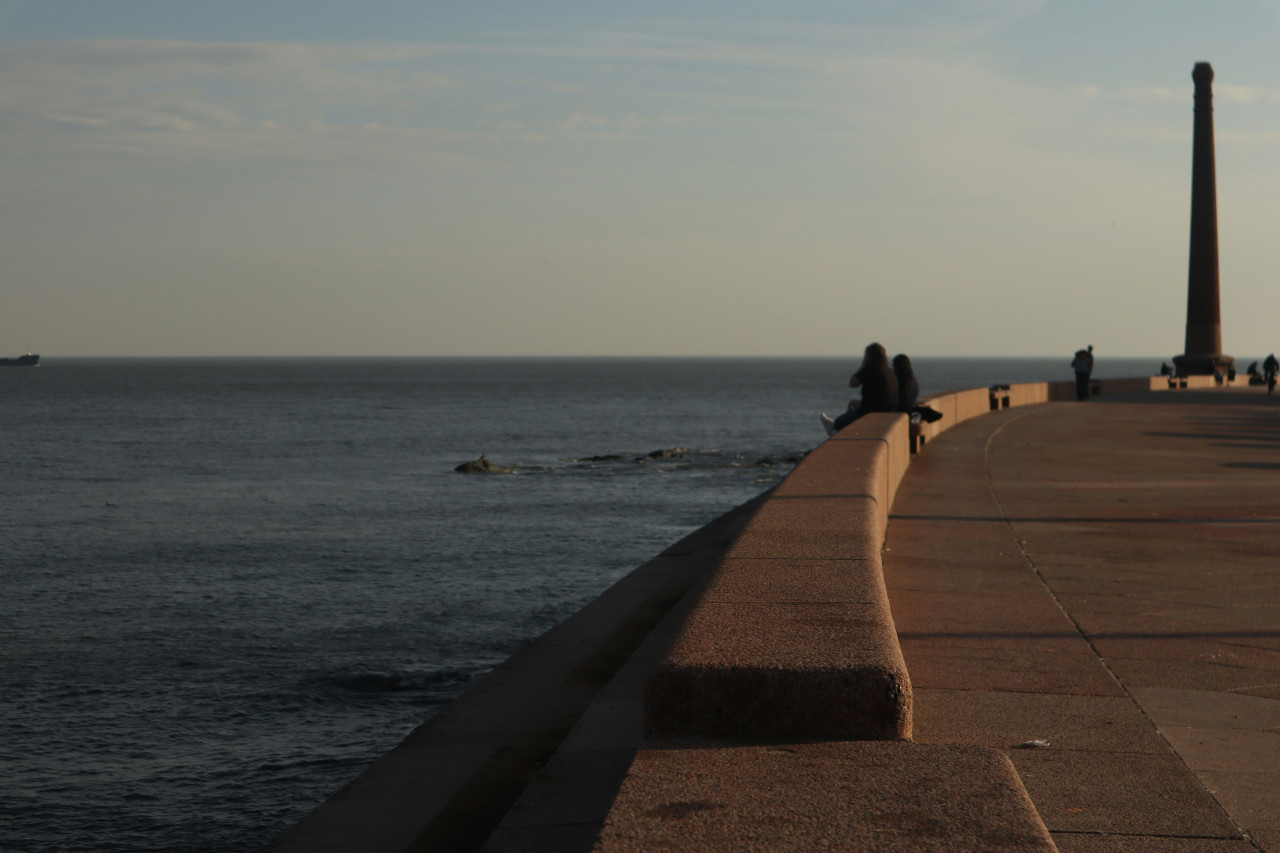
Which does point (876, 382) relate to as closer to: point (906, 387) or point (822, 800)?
point (906, 387)

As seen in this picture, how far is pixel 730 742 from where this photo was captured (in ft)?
11.7

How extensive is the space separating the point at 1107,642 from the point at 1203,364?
53.9 metres

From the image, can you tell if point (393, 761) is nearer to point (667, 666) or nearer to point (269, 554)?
point (667, 666)

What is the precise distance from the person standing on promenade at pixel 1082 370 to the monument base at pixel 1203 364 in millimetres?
19203

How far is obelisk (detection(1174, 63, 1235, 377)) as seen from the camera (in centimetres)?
5369

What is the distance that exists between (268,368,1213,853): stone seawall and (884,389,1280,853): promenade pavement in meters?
0.62

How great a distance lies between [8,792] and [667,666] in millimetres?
8801

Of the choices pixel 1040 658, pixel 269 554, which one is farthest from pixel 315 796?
pixel 269 554

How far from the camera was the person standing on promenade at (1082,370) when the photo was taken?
35.6 metres

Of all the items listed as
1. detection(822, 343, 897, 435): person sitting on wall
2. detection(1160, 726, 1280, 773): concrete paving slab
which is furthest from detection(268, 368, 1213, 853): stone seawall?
detection(822, 343, 897, 435): person sitting on wall

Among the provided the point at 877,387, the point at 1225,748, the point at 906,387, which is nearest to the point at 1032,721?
the point at 1225,748

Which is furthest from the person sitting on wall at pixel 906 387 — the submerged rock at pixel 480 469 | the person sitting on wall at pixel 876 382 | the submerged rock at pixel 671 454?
the submerged rock at pixel 671 454

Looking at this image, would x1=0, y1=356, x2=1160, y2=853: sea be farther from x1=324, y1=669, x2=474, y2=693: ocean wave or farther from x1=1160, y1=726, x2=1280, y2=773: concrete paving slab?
x1=1160, y1=726, x2=1280, y2=773: concrete paving slab

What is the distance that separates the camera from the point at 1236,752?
4445 millimetres
